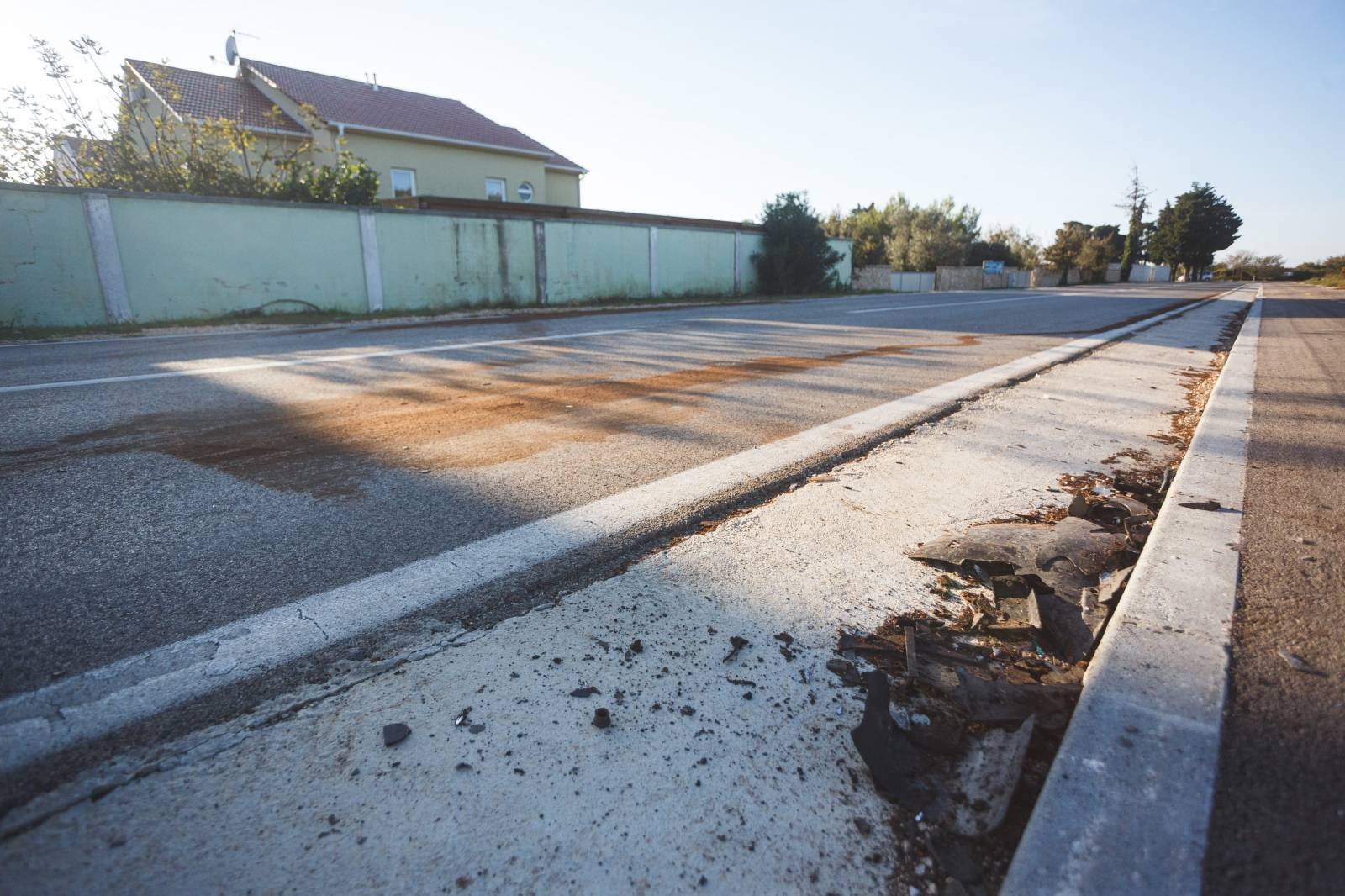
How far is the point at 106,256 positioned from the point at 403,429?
10.9m

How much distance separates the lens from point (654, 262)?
2077 centimetres

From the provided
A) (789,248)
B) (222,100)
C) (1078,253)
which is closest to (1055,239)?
(1078,253)

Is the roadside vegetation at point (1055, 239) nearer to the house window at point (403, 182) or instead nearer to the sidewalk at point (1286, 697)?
the house window at point (403, 182)

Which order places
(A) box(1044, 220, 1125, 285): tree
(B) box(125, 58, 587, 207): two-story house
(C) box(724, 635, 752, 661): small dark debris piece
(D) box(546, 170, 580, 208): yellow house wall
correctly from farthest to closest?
(A) box(1044, 220, 1125, 285): tree
(D) box(546, 170, 580, 208): yellow house wall
(B) box(125, 58, 587, 207): two-story house
(C) box(724, 635, 752, 661): small dark debris piece

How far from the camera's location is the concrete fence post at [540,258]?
56.4 feet

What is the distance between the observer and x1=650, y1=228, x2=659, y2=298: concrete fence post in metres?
20.5

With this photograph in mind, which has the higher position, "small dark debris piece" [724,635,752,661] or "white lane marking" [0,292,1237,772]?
"white lane marking" [0,292,1237,772]

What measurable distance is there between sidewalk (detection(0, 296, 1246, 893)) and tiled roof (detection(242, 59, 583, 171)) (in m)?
25.5

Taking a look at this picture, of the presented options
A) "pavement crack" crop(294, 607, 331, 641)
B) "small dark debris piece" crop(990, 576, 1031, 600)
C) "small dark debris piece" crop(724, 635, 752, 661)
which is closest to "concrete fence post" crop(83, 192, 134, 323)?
"pavement crack" crop(294, 607, 331, 641)

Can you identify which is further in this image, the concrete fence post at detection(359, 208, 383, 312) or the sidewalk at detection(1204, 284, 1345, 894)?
the concrete fence post at detection(359, 208, 383, 312)

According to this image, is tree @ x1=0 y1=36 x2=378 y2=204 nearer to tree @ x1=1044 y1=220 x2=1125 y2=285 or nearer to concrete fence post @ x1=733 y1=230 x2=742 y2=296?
concrete fence post @ x1=733 y1=230 x2=742 y2=296

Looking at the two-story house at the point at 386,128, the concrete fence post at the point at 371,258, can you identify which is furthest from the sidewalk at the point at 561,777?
the two-story house at the point at 386,128

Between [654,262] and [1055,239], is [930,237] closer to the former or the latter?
[1055,239]

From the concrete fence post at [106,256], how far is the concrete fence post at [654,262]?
1297cm
